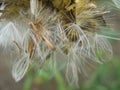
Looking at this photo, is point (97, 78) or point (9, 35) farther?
point (97, 78)

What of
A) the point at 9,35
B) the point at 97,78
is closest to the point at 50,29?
the point at 9,35

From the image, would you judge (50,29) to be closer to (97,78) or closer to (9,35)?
(9,35)

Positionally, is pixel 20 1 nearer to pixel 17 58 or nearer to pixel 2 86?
pixel 17 58

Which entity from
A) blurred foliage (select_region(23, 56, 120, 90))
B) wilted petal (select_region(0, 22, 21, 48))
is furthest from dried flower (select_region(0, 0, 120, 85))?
blurred foliage (select_region(23, 56, 120, 90))

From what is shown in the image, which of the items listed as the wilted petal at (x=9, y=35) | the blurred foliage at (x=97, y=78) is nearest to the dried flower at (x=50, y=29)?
the wilted petal at (x=9, y=35)

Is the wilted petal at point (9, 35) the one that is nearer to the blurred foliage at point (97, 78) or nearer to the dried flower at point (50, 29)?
the dried flower at point (50, 29)

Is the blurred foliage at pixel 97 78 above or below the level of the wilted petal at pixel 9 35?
below

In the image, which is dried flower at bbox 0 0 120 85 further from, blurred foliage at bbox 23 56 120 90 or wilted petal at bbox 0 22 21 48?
blurred foliage at bbox 23 56 120 90

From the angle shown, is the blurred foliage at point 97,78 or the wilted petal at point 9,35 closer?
the wilted petal at point 9,35

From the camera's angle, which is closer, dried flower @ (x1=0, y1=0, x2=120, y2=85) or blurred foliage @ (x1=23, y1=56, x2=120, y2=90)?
dried flower @ (x1=0, y1=0, x2=120, y2=85)

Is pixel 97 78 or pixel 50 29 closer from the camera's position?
pixel 50 29

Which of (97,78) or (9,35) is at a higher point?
(9,35)
